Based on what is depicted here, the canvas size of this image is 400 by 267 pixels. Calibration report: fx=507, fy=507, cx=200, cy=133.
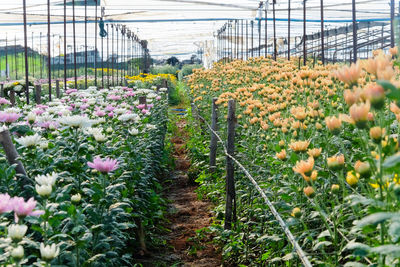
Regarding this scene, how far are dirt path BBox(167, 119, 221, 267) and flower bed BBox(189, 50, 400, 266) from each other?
0.62ft

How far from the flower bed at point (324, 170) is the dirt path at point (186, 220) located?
19 cm

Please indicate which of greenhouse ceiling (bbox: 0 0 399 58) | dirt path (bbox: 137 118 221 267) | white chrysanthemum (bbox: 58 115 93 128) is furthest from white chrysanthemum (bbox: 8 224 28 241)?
greenhouse ceiling (bbox: 0 0 399 58)

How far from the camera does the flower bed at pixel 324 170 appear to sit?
4.78 ft

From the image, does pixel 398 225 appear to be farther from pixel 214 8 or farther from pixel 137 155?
pixel 214 8

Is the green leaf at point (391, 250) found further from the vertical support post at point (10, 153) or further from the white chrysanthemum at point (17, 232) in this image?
the vertical support post at point (10, 153)

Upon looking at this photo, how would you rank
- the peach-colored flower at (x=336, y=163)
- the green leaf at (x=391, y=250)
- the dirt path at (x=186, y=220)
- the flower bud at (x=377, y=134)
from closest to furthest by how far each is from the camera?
the green leaf at (x=391, y=250) < the flower bud at (x=377, y=134) < the peach-colored flower at (x=336, y=163) < the dirt path at (x=186, y=220)

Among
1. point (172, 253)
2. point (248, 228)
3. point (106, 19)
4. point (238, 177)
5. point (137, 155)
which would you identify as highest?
point (106, 19)

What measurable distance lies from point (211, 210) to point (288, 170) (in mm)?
2481

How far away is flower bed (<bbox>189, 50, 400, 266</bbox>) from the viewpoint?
4.78ft

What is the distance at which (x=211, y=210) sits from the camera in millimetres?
5137

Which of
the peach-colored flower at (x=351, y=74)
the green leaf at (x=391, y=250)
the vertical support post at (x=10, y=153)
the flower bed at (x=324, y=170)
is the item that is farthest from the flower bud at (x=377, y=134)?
the vertical support post at (x=10, y=153)

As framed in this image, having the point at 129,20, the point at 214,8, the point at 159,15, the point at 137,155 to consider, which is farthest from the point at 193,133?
the point at 129,20

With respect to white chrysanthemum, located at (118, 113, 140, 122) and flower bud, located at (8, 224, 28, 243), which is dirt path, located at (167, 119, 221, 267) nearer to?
white chrysanthemum, located at (118, 113, 140, 122)

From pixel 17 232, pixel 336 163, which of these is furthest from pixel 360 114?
pixel 17 232
